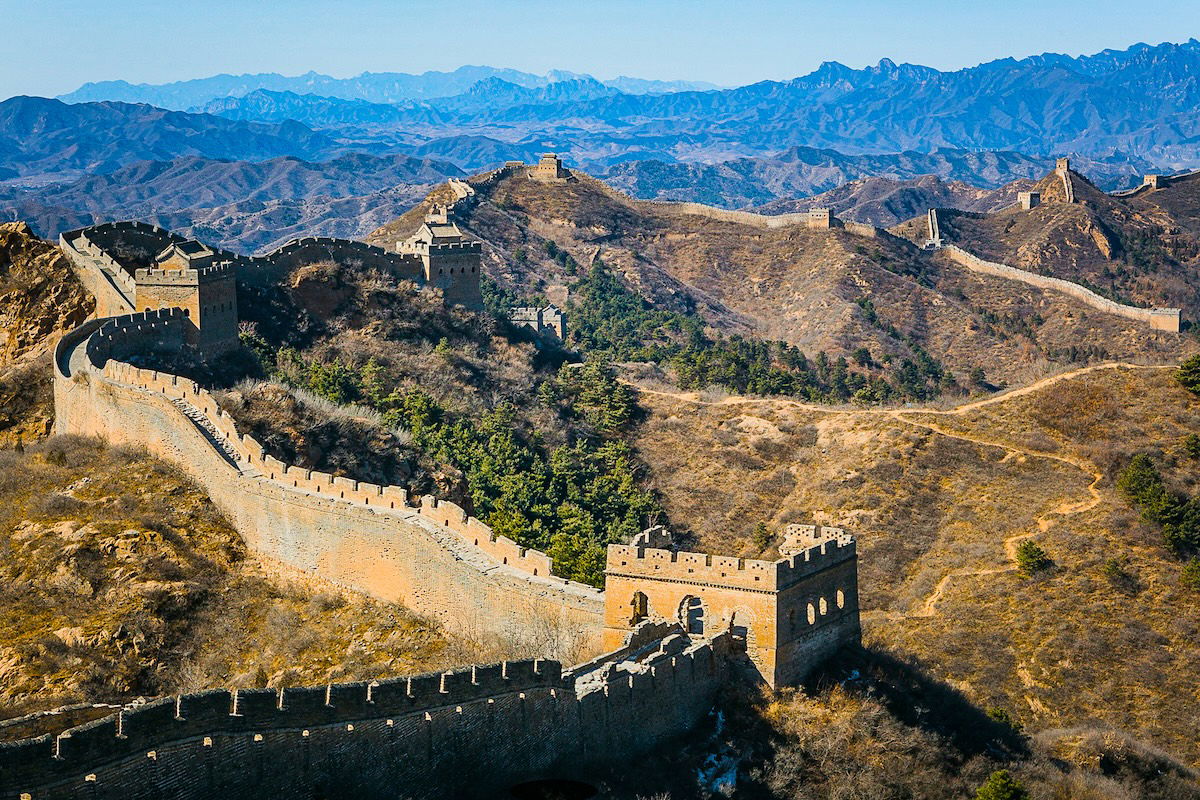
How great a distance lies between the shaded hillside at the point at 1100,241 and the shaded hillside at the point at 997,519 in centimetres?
8556

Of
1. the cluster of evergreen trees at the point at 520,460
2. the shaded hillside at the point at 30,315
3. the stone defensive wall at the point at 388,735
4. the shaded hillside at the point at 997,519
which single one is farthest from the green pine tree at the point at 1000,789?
the shaded hillside at the point at 30,315

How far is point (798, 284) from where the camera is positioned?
132000mm

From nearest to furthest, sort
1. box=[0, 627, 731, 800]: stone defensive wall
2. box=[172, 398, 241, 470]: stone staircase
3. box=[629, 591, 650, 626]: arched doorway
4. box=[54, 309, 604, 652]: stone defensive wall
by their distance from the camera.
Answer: box=[0, 627, 731, 800]: stone defensive wall, box=[629, 591, 650, 626]: arched doorway, box=[54, 309, 604, 652]: stone defensive wall, box=[172, 398, 241, 470]: stone staircase

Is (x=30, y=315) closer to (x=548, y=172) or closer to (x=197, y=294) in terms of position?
(x=197, y=294)

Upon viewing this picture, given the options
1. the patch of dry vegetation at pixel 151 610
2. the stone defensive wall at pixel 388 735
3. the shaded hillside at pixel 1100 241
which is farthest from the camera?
the shaded hillside at pixel 1100 241

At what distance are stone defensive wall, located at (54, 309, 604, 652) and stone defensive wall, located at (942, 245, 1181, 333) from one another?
9215cm

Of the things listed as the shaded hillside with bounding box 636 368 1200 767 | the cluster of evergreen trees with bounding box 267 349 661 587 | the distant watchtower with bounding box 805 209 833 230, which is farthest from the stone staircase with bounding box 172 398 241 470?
the distant watchtower with bounding box 805 209 833 230

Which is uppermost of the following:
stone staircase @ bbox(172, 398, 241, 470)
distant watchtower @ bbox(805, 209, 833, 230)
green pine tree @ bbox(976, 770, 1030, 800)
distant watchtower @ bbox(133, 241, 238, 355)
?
distant watchtower @ bbox(133, 241, 238, 355)

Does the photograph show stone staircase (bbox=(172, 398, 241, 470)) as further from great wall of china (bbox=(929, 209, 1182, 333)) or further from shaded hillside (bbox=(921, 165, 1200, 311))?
shaded hillside (bbox=(921, 165, 1200, 311))

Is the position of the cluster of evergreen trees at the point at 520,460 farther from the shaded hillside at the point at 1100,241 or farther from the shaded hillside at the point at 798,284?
the shaded hillside at the point at 1100,241

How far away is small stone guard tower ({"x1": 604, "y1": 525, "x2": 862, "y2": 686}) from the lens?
32062 millimetres

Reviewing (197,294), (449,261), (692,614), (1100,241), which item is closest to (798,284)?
(1100,241)

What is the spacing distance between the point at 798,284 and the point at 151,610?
101m

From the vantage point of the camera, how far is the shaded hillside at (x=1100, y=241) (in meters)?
160
